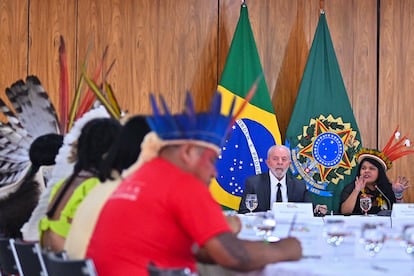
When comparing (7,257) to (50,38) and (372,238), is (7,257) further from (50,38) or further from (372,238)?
(50,38)

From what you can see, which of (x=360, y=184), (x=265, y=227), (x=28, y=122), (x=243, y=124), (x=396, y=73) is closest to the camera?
(x=265, y=227)

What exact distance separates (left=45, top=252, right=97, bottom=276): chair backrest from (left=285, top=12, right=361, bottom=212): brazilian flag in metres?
4.25

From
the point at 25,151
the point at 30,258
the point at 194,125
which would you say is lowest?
the point at 30,258

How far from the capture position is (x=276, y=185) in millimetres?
5477

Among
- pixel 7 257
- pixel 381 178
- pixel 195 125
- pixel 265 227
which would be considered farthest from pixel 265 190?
pixel 195 125

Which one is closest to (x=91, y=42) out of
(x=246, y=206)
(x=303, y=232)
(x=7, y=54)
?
(x=7, y=54)

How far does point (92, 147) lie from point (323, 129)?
3.87 meters

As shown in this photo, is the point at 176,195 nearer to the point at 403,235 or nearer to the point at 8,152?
the point at 403,235

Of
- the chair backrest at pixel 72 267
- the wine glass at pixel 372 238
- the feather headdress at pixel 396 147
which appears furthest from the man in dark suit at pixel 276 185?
the chair backrest at pixel 72 267

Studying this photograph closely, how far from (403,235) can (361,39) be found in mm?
4539

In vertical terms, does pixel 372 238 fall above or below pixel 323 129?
above

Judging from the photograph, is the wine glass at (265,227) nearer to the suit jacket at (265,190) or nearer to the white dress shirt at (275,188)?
the suit jacket at (265,190)

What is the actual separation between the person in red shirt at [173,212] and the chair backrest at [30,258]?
43 cm

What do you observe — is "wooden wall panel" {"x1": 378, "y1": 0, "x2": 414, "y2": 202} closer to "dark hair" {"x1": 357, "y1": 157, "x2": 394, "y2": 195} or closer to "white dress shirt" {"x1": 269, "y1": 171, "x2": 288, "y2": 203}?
A: "dark hair" {"x1": 357, "y1": 157, "x2": 394, "y2": 195}
